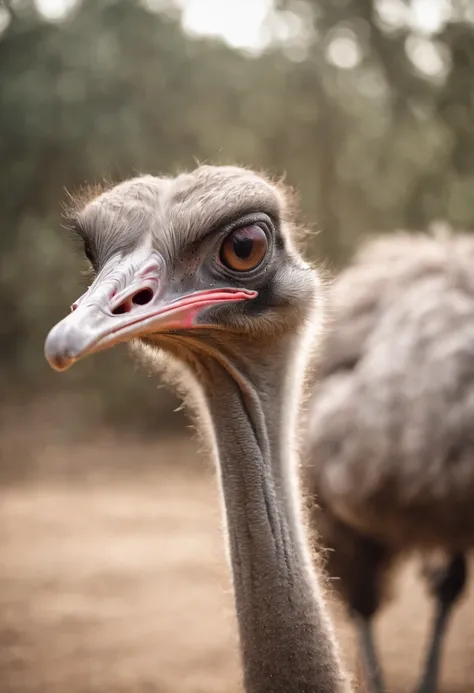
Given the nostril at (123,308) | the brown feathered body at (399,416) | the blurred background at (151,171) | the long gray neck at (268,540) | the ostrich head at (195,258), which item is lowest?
the long gray neck at (268,540)

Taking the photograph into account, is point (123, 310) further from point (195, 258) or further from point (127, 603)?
point (127, 603)

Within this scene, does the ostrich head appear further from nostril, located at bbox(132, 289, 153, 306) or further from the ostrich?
the ostrich

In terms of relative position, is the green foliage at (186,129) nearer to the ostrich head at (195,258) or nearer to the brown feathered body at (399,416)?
the brown feathered body at (399,416)

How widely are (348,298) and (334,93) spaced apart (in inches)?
145

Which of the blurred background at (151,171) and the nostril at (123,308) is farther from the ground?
the blurred background at (151,171)

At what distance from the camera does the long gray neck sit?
1.33 meters

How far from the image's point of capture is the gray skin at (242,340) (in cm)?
128

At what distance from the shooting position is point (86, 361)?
21.4 ft

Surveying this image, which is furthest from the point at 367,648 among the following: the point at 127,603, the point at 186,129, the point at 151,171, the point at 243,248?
the point at 186,129

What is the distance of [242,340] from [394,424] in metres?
1.01

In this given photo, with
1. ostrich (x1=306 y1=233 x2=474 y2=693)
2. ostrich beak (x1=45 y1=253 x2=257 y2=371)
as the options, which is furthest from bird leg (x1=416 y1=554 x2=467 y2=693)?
ostrich beak (x1=45 y1=253 x2=257 y2=371)

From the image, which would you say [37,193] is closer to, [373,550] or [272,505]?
[373,550]

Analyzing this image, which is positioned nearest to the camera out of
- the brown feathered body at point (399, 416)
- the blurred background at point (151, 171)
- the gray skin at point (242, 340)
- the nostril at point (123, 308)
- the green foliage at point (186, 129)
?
the nostril at point (123, 308)

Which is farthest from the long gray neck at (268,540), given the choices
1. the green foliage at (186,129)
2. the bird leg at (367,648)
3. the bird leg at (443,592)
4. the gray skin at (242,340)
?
the green foliage at (186,129)
